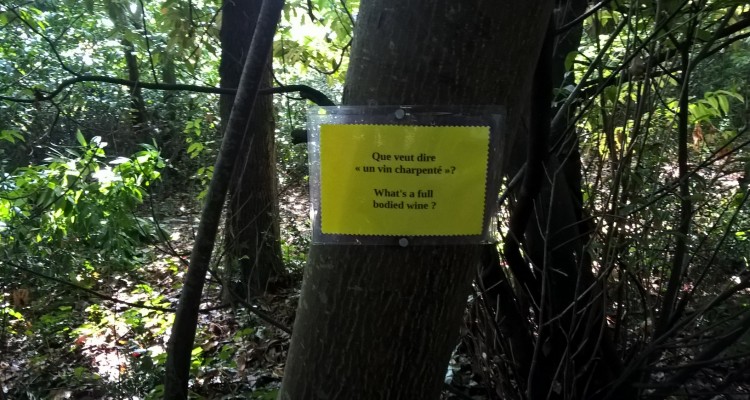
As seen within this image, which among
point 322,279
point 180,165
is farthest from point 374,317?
point 180,165

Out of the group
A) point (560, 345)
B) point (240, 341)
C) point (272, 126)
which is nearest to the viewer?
point (560, 345)

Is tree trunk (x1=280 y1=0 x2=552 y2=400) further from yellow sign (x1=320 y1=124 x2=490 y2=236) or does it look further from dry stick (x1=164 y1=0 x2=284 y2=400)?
dry stick (x1=164 y1=0 x2=284 y2=400)

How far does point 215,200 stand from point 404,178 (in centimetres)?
60

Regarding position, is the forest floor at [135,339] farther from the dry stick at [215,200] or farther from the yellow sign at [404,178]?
the yellow sign at [404,178]

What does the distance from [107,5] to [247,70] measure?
3.44 ft

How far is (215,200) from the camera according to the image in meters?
1.26

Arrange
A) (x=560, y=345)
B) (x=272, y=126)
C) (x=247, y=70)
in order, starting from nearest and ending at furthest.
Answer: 1. (x=247, y=70)
2. (x=560, y=345)
3. (x=272, y=126)

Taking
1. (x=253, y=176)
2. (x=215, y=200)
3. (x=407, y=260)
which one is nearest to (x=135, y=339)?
(x=253, y=176)

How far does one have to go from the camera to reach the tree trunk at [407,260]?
803 millimetres

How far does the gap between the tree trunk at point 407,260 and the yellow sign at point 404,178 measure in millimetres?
42

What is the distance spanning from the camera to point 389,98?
2.74 feet

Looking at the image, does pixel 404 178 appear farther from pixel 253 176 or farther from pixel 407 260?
pixel 253 176

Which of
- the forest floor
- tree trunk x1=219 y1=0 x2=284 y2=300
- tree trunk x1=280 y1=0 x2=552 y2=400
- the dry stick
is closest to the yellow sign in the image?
tree trunk x1=280 y1=0 x2=552 y2=400

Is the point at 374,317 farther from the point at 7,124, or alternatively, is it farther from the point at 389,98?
the point at 7,124
